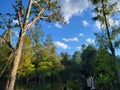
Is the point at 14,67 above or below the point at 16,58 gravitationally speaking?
below

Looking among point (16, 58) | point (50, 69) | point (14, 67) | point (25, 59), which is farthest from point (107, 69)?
point (14, 67)

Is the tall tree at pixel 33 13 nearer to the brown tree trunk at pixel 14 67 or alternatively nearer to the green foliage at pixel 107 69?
the brown tree trunk at pixel 14 67

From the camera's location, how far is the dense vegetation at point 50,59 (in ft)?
35.8

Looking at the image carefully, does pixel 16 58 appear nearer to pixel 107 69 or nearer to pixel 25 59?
pixel 107 69

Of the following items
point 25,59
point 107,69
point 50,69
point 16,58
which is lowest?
point 16,58

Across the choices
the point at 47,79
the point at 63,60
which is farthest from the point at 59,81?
the point at 63,60

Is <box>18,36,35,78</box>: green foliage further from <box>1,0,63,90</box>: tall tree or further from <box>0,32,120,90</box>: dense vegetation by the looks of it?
<box>1,0,63,90</box>: tall tree

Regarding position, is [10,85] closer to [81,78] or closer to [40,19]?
[40,19]

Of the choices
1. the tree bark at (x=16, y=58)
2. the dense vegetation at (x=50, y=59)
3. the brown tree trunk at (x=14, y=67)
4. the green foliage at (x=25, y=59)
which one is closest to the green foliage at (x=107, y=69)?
the dense vegetation at (x=50, y=59)

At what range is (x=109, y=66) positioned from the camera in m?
25.0

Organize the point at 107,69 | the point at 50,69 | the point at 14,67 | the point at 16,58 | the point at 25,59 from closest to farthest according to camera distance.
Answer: the point at 14,67, the point at 16,58, the point at 107,69, the point at 25,59, the point at 50,69

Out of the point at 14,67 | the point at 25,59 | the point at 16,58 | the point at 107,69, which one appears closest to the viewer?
the point at 14,67

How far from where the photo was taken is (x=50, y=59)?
A: 3747 cm

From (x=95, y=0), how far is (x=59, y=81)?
2000 cm
